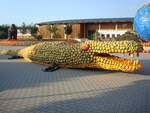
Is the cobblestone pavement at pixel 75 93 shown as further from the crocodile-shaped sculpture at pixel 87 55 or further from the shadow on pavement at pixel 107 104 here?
the crocodile-shaped sculpture at pixel 87 55

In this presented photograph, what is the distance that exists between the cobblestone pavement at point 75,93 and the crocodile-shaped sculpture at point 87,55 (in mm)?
402

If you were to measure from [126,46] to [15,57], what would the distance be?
263 inches

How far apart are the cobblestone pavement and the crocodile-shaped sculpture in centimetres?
40

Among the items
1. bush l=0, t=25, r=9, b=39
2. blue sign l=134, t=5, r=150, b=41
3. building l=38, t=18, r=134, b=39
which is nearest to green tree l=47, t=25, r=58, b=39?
building l=38, t=18, r=134, b=39

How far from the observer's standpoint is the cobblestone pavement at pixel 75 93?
365 centimetres

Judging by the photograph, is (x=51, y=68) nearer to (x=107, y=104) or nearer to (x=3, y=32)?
(x=107, y=104)

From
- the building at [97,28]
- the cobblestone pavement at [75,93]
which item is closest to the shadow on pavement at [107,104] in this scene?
the cobblestone pavement at [75,93]

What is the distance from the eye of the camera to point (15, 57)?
417 inches

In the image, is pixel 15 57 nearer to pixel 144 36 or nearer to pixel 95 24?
pixel 144 36

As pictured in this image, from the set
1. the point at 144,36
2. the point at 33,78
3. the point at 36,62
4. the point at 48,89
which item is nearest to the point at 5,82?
the point at 33,78

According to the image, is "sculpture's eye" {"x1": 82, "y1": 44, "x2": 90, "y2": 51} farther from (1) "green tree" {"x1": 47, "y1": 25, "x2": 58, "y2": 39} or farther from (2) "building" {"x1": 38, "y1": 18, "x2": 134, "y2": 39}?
(1) "green tree" {"x1": 47, "y1": 25, "x2": 58, "y2": 39}

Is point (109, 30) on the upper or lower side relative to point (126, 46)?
upper

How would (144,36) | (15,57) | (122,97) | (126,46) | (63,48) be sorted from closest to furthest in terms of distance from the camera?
1. (122,97)
2. (126,46)
3. (63,48)
4. (15,57)
5. (144,36)

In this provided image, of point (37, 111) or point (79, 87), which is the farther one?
point (79, 87)
